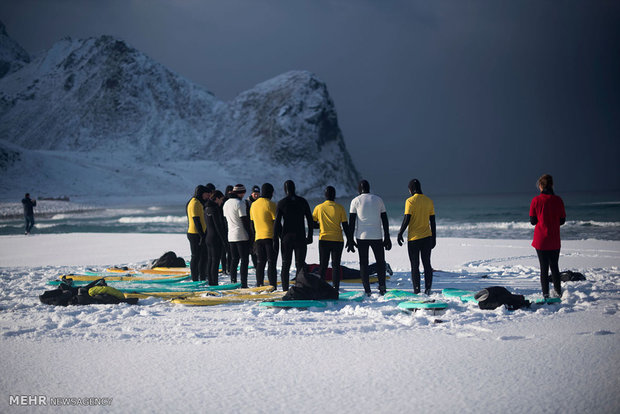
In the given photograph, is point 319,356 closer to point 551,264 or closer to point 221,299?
point 221,299

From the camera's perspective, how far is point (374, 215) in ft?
25.5

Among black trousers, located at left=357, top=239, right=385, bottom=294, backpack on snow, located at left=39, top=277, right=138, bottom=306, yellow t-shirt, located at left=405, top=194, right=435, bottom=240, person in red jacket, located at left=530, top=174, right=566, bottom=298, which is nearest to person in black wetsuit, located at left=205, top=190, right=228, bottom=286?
backpack on snow, located at left=39, top=277, right=138, bottom=306

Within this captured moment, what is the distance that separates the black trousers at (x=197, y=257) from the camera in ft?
31.5

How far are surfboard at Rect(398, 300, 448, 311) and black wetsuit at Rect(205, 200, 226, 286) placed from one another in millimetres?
4010

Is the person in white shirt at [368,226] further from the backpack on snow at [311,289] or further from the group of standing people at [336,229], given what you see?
the backpack on snow at [311,289]

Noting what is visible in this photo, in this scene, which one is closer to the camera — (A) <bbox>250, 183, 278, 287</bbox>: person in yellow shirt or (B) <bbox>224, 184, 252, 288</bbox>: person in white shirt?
(A) <bbox>250, 183, 278, 287</bbox>: person in yellow shirt

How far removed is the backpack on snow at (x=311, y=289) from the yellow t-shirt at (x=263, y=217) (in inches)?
51.1

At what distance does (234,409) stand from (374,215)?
15.5ft

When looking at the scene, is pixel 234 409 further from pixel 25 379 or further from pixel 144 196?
pixel 144 196

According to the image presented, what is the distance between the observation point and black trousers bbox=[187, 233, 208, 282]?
9591mm

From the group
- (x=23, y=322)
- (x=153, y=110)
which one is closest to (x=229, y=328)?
(x=23, y=322)

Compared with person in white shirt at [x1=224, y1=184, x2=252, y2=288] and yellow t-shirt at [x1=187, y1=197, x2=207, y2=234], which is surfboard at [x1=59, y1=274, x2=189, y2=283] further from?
person in white shirt at [x1=224, y1=184, x2=252, y2=288]

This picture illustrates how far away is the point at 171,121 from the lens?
15688 cm

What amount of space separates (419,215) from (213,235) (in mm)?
3911
